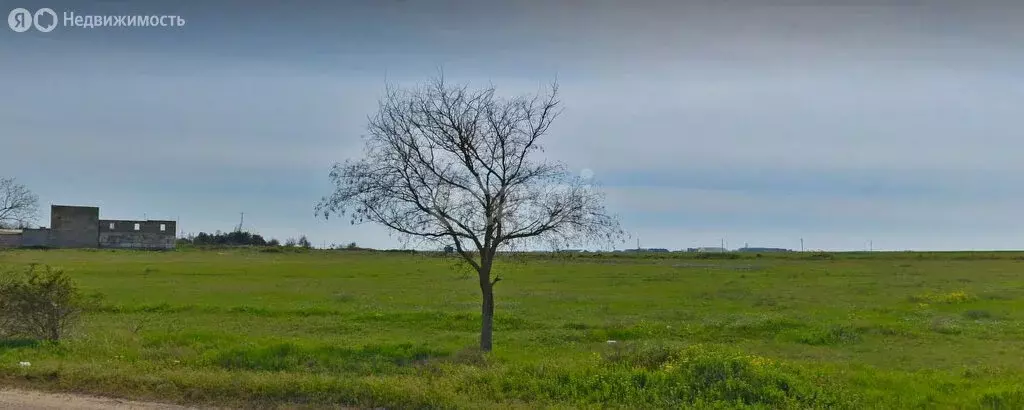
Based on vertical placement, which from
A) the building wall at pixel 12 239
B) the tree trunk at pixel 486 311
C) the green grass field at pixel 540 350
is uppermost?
the building wall at pixel 12 239

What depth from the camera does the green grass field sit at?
10.2 metres

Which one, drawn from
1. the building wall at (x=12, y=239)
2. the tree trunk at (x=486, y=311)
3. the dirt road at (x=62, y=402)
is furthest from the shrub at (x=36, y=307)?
the building wall at (x=12, y=239)

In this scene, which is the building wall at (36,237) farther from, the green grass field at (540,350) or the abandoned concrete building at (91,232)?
the green grass field at (540,350)

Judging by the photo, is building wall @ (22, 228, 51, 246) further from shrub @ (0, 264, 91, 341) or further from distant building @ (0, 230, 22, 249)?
shrub @ (0, 264, 91, 341)

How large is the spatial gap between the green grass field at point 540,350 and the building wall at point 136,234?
81849 millimetres

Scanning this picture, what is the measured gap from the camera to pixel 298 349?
46.9 ft

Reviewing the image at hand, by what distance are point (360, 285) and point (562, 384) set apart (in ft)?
121

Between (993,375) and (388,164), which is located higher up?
(388,164)

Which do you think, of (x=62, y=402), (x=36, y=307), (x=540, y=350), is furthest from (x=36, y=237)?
(x=62, y=402)

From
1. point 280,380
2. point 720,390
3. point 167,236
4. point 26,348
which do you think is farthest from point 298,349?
point 167,236

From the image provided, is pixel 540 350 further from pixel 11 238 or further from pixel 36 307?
pixel 11 238

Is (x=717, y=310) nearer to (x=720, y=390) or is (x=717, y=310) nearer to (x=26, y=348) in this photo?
(x=720, y=390)

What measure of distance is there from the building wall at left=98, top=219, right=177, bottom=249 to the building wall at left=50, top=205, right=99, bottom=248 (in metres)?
1.45

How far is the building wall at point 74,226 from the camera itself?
356 feet
